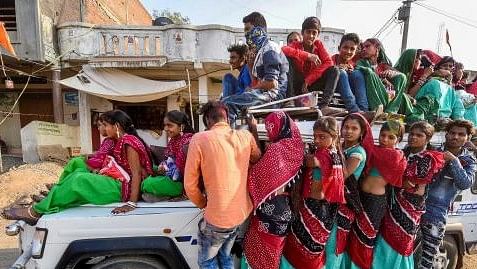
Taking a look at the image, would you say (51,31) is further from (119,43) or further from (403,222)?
(403,222)

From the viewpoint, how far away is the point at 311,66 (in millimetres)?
3359

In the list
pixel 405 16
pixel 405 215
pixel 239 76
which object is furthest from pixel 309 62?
pixel 405 16

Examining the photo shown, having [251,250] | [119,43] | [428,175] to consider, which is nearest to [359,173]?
[428,175]

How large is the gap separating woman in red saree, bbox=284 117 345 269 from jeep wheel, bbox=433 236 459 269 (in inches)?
63.4

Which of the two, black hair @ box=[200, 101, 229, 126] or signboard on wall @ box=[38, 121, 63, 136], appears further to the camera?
signboard on wall @ box=[38, 121, 63, 136]

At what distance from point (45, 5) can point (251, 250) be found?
1050cm

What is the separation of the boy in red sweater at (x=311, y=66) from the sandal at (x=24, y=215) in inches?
99.8

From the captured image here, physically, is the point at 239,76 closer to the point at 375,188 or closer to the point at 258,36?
the point at 258,36

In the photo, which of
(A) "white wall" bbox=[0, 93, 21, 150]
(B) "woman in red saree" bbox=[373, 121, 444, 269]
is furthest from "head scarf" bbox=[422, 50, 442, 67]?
(A) "white wall" bbox=[0, 93, 21, 150]

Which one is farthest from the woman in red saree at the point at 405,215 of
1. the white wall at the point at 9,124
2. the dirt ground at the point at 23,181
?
the white wall at the point at 9,124

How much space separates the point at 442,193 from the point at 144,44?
8.84 metres

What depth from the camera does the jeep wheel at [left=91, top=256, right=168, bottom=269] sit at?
7.78 ft

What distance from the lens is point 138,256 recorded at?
2410 mm

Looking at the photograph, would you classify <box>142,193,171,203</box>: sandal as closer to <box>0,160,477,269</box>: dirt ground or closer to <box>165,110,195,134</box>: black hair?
<box>165,110,195,134</box>: black hair
